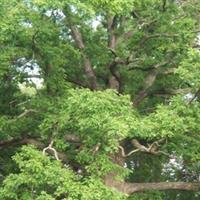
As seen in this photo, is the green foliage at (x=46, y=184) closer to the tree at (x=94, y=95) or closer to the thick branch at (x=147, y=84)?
the tree at (x=94, y=95)

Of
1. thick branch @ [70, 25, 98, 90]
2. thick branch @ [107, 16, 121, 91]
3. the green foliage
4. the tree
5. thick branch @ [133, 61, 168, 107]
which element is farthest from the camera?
thick branch @ [133, 61, 168, 107]

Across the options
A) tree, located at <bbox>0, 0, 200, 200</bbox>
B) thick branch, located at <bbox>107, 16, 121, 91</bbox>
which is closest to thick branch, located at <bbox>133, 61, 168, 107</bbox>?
tree, located at <bbox>0, 0, 200, 200</bbox>

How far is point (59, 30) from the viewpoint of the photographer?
41.8ft

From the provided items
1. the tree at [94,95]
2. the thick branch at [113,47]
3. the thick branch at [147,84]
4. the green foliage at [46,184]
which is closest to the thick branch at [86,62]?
the tree at [94,95]

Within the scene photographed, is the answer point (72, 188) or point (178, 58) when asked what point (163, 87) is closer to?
point (178, 58)

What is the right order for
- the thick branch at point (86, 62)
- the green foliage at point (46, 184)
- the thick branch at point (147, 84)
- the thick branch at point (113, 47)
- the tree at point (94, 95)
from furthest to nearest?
the thick branch at point (147, 84)
the thick branch at point (113, 47)
the thick branch at point (86, 62)
the tree at point (94, 95)
the green foliage at point (46, 184)

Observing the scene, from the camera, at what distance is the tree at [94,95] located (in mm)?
9930

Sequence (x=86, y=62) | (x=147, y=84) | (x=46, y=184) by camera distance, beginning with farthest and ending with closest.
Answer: (x=147, y=84) → (x=86, y=62) → (x=46, y=184)

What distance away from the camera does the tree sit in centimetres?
993

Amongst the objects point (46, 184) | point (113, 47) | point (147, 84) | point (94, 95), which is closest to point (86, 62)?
point (113, 47)

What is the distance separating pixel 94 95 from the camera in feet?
32.5

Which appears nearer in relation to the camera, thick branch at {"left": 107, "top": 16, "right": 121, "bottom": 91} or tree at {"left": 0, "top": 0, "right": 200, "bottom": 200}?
tree at {"left": 0, "top": 0, "right": 200, "bottom": 200}

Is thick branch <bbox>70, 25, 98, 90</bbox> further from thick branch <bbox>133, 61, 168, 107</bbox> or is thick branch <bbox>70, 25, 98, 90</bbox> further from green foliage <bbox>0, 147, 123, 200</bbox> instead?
green foliage <bbox>0, 147, 123, 200</bbox>

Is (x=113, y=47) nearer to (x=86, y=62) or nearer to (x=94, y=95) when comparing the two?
(x=86, y=62)
